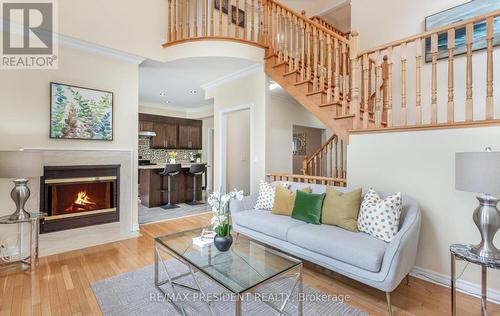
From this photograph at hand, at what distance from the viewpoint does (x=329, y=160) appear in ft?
16.6

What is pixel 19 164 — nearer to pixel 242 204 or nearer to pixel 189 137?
pixel 242 204

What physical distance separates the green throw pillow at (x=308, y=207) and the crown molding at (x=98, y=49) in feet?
10.2

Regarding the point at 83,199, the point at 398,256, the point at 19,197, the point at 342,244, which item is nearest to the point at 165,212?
the point at 83,199

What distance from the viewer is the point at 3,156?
2492 millimetres

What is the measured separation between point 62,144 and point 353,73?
3.80 metres

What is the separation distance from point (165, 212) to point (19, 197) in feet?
8.69

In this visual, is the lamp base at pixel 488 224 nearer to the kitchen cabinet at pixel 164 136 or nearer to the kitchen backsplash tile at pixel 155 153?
the kitchen cabinet at pixel 164 136

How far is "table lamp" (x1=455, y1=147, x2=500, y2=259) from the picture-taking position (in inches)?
64.2

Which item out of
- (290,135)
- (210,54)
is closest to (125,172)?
(210,54)

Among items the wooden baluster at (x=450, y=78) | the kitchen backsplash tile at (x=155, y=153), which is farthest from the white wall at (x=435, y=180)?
the kitchen backsplash tile at (x=155, y=153)

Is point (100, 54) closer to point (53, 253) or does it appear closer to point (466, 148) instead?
point (53, 253)

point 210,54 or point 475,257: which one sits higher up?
point 210,54

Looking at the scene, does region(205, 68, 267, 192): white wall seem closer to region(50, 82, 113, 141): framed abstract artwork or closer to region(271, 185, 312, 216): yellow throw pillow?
region(271, 185, 312, 216): yellow throw pillow

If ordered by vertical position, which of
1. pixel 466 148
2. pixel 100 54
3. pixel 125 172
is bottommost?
pixel 125 172
